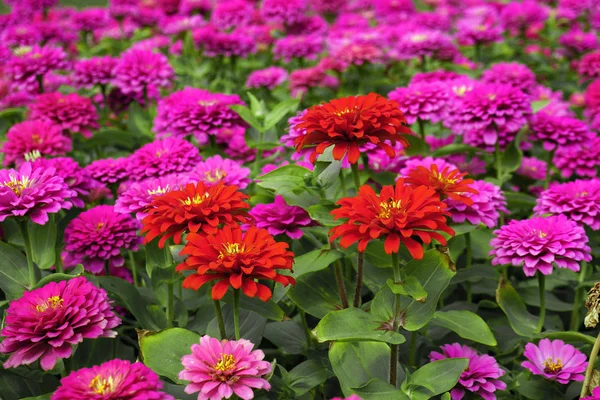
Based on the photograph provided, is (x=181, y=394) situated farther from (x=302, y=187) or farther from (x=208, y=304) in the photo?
(x=302, y=187)

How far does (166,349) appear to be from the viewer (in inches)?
52.1

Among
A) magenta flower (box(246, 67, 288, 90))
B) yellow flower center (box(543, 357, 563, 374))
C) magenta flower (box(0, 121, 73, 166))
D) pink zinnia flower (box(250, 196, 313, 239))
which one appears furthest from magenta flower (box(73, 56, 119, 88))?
yellow flower center (box(543, 357, 563, 374))

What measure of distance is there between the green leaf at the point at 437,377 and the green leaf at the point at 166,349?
1.47 feet

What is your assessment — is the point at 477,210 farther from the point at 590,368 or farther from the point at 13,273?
the point at 13,273

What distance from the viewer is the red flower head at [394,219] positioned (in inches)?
46.6

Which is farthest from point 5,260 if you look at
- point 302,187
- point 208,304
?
point 302,187

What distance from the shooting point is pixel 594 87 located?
2439 mm

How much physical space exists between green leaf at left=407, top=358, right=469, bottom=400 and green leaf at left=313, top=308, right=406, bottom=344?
111 mm

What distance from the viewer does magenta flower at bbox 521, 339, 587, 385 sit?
1478 mm

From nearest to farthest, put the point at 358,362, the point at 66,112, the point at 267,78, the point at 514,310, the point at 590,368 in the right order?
the point at 590,368
the point at 358,362
the point at 514,310
the point at 66,112
the point at 267,78

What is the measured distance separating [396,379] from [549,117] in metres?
1.23

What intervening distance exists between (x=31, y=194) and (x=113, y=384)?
596 mm

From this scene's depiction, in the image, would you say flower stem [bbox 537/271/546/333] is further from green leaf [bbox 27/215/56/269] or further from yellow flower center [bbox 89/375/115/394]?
green leaf [bbox 27/215/56/269]

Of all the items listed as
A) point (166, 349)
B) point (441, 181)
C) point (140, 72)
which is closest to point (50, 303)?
point (166, 349)
